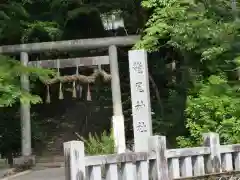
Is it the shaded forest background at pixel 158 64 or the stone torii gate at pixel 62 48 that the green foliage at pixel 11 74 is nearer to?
the shaded forest background at pixel 158 64

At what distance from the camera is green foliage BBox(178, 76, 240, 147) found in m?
8.94

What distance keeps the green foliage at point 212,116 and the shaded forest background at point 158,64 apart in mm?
21

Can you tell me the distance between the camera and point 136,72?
322 inches

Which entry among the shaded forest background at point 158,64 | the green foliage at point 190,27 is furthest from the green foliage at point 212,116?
the green foliage at point 190,27

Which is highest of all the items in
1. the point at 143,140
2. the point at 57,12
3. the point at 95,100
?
the point at 57,12

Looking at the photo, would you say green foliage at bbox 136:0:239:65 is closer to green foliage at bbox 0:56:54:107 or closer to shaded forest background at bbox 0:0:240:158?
shaded forest background at bbox 0:0:240:158

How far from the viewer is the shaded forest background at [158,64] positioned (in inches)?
340

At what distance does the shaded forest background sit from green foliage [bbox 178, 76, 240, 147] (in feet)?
0.07

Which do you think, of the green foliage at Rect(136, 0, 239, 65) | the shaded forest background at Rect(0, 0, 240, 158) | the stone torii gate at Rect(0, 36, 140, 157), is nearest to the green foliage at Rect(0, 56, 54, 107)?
the shaded forest background at Rect(0, 0, 240, 158)

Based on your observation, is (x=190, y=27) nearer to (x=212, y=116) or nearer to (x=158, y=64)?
(x=212, y=116)

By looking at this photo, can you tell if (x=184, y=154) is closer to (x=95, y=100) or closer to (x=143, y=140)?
(x=143, y=140)

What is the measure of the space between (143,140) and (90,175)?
205 centimetres

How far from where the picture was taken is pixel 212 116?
9.33 m

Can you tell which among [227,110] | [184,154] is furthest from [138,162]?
[227,110]
